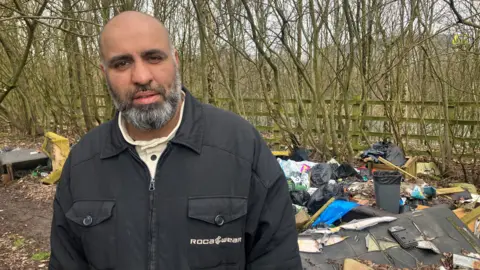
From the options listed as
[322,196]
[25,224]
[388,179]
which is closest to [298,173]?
[322,196]

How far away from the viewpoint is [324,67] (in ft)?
32.7

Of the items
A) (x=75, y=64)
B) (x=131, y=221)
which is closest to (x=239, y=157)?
(x=131, y=221)

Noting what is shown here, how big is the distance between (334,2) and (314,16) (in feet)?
2.69

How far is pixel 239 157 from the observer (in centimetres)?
133

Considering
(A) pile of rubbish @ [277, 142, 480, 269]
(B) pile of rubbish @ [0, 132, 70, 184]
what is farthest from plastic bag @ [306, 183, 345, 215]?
(B) pile of rubbish @ [0, 132, 70, 184]

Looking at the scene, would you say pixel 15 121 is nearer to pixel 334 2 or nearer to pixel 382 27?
pixel 334 2

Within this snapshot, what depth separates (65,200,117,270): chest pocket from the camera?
50.8 inches

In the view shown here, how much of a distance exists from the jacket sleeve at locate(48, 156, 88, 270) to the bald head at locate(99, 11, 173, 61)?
50cm

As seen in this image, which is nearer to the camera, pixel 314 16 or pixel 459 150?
pixel 314 16

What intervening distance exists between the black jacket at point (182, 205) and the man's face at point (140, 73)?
0.33 ft

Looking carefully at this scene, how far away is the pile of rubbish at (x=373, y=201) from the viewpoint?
385 cm

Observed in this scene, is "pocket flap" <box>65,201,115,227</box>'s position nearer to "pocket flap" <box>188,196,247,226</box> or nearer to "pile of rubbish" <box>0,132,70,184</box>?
"pocket flap" <box>188,196,247,226</box>

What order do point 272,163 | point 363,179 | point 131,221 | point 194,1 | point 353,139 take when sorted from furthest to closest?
point 353,139 < point 194,1 < point 363,179 < point 272,163 < point 131,221

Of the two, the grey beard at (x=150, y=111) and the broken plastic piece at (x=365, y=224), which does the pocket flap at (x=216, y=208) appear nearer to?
the grey beard at (x=150, y=111)
